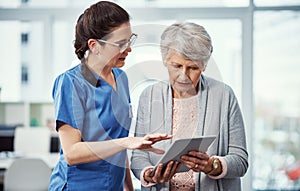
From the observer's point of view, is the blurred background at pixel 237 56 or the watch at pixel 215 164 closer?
the watch at pixel 215 164

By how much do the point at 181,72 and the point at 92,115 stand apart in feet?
0.92

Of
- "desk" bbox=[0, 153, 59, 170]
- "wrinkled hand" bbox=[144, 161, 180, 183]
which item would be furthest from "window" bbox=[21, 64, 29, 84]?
"wrinkled hand" bbox=[144, 161, 180, 183]

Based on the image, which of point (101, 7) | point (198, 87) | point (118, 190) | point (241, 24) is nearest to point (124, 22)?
point (101, 7)

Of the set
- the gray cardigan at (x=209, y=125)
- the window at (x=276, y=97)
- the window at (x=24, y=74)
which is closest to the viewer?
the gray cardigan at (x=209, y=125)

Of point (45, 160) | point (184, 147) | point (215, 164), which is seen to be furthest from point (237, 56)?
point (184, 147)

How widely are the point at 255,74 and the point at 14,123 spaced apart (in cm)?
267

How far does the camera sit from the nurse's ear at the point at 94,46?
1.49 metres

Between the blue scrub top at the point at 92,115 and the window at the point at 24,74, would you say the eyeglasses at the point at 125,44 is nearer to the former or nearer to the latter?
the blue scrub top at the point at 92,115

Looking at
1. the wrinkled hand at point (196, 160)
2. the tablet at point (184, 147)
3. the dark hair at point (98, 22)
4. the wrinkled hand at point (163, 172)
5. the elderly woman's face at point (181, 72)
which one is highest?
the dark hair at point (98, 22)

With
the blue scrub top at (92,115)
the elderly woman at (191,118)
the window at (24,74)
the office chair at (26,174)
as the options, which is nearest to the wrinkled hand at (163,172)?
the elderly woman at (191,118)

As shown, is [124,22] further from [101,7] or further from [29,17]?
[29,17]

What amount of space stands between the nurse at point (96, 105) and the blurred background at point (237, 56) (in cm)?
354

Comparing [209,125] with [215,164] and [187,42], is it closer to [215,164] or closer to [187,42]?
[215,164]

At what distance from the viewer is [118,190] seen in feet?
5.32
